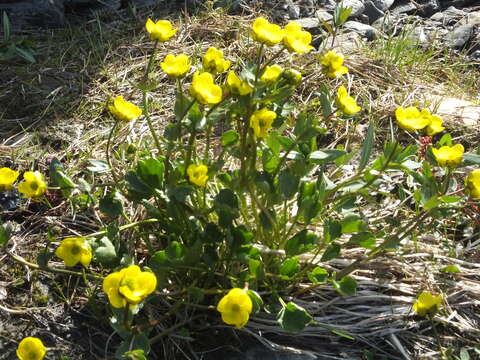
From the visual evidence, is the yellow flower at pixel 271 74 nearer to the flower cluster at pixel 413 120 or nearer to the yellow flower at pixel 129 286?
the flower cluster at pixel 413 120

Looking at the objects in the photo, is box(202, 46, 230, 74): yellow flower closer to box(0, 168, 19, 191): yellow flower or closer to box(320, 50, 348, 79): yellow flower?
box(320, 50, 348, 79): yellow flower

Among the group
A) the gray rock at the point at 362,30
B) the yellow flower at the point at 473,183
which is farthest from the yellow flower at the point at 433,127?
the gray rock at the point at 362,30

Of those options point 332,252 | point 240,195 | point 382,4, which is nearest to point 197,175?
point 240,195

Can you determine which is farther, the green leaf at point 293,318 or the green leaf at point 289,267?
the green leaf at point 289,267

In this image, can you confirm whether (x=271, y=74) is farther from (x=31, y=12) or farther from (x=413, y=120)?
(x=31, y=12)

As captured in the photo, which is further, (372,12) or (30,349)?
(372,12)

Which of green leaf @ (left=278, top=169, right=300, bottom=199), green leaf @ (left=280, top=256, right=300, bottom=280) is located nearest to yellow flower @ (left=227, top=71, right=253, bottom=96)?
green leaf @ (left=278, top=169, right=300, bottom=199)
